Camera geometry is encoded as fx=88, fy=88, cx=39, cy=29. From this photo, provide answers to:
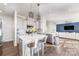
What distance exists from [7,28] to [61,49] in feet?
4.80

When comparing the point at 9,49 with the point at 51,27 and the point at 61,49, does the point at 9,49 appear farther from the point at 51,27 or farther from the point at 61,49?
the point at 61,49

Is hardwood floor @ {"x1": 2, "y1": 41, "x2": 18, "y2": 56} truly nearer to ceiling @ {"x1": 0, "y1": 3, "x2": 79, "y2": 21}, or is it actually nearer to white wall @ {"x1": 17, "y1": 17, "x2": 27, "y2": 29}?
white wall @ {"x1": 17, "y1": 17, "x2": 27, "y2": 29}

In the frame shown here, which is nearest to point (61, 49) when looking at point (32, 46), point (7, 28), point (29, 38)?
point (32, 46)

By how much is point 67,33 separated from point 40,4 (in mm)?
1023

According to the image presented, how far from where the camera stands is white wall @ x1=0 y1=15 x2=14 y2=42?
2.15 metres

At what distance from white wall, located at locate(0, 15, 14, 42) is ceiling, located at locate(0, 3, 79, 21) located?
6.4 inches

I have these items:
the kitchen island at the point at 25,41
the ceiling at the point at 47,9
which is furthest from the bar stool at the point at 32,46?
the ceiling at the point at 47,9

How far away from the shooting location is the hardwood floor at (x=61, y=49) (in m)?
2.12

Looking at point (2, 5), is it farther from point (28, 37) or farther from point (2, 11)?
point (28, 37)

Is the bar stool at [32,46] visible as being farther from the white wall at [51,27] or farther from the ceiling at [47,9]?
the ceiling at [47,9]

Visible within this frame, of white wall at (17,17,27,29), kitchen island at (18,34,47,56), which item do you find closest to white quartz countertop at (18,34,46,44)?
kitchen island at (18,34,47,56)

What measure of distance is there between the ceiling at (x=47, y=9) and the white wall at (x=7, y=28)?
0.16 m

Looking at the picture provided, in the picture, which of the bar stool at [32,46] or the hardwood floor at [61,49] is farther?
the bar stool at [32,46]

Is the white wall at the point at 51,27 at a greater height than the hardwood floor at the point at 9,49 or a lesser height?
greater
